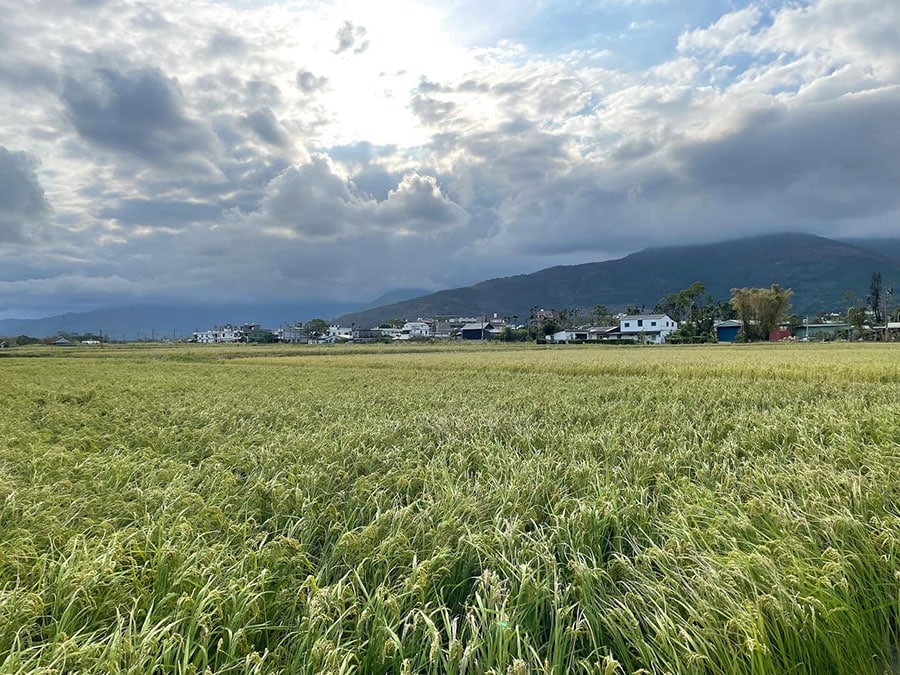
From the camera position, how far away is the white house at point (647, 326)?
307 ft

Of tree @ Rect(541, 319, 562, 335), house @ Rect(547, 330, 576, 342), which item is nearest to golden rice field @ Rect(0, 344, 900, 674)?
tree @ Rect(541, 319, 562, 335)

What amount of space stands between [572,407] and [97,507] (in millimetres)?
8100

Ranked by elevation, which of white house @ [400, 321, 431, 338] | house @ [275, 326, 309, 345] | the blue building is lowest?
the blue building

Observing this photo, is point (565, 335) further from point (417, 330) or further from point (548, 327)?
point (417, 330)

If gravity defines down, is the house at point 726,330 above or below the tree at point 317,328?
below

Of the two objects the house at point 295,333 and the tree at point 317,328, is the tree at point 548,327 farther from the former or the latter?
the house at point 295,333

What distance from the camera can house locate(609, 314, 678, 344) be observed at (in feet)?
307

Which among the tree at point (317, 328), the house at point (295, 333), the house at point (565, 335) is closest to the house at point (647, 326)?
the house at point (565, 335)

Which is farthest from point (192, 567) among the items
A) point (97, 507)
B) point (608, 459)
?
point (608, 459)

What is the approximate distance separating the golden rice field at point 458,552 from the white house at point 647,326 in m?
93.1

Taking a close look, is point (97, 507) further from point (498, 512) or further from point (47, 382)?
point (47, 382)

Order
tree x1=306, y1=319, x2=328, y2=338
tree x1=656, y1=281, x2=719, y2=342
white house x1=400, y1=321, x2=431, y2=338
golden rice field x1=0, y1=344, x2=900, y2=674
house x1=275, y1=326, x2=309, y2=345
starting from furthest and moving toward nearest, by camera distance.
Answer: house x1=275, y1=326, x2=309, y2=345 < tree x1=306, y1=319, x2=328, y2=338 < white house x1=400, y1=321, x2=431, y2=338 < tree x1=656, y1=281, x2=719, y2=342 < golden rice field x1=0, y1=344, x2=900, y2=674

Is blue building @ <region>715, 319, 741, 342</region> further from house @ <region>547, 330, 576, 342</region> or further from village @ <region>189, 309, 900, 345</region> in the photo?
house @ <region>547, 330, 576, 342</region>

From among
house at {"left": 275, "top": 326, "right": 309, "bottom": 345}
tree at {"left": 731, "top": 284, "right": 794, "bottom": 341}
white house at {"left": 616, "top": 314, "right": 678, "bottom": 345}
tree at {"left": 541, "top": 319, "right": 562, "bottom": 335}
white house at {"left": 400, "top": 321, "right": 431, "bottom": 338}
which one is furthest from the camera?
house at {"left": 275, "top": 326, "right": 309, "bottom": 345}
